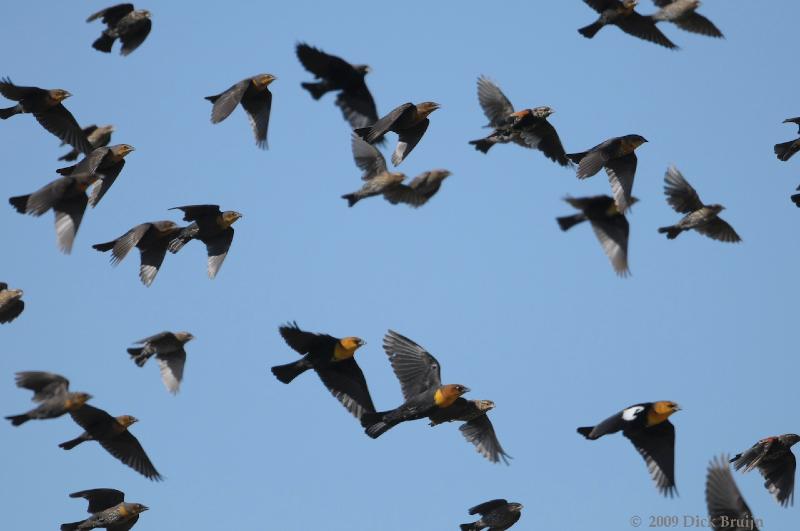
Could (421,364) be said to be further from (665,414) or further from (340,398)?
(665,414)

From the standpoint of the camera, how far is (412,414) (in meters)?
22.9

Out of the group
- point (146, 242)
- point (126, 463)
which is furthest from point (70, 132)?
point (126, 463)

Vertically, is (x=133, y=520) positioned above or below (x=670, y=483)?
above

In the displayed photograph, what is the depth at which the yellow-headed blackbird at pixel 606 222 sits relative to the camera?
950 inches

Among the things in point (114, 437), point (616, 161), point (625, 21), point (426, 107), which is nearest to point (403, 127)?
point (426, 107)

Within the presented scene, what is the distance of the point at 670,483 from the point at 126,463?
7.99 m

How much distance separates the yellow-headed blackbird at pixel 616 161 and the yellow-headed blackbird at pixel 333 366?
469cm

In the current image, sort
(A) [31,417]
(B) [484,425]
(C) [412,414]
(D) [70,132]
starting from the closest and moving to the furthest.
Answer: (A) [31,417] < (C) [412,414] < (B) [484,425] < (D) [70,132]

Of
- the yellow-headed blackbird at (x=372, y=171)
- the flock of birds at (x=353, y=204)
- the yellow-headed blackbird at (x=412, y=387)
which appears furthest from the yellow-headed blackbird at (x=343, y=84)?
the yellow-headed blackbird at (x=412, y=387)

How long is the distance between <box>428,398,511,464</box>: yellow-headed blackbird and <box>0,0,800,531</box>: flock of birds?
0.07 feet

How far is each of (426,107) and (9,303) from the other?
7.36 m

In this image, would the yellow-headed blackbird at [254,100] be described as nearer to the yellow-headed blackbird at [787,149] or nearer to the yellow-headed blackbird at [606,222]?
the yellow-headed blackbird at [606,222]

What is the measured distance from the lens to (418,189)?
27562 millimetres

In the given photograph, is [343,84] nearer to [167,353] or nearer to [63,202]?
[63,202]
